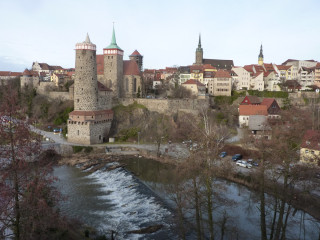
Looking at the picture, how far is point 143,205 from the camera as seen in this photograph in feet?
70.5

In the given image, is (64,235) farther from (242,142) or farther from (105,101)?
(105,101)

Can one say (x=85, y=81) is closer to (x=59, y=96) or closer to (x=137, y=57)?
(x=59, y=96)

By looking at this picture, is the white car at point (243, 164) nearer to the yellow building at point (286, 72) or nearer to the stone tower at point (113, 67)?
the stone tower at point (113, 67)

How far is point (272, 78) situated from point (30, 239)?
60635 millimetres

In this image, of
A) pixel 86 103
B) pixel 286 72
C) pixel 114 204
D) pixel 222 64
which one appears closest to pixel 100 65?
pixel 86 103

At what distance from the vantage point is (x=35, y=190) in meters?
7.60

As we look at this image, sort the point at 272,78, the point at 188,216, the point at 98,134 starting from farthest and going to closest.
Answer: the point at 272,78 < the point at 98,134 < the point at 188,216

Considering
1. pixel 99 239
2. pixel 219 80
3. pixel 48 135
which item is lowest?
pixel 99 239

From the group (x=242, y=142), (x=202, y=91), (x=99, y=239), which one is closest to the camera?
(x=99, y=239)

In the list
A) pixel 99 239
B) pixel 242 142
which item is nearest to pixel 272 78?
pixel 242 142

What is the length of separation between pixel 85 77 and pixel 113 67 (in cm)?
956

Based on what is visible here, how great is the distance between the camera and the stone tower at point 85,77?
3847cm

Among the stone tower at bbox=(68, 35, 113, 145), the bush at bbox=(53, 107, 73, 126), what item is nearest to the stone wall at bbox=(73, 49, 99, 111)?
the stone tower at bbox=(68, 35, 113, 145)

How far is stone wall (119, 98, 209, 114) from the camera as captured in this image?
45.4 metres
